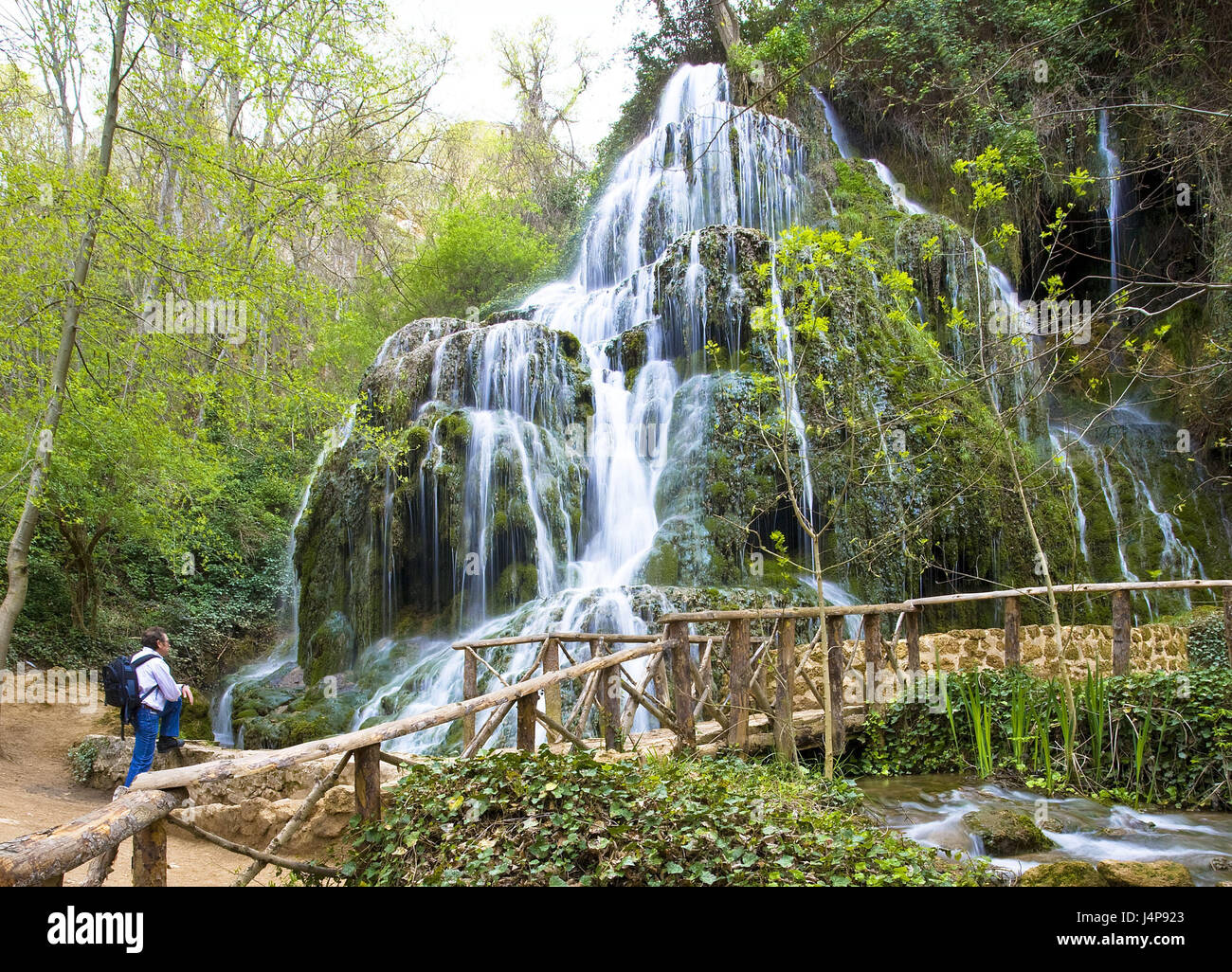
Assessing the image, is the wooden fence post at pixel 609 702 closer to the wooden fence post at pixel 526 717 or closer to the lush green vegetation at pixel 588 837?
the wooden fence post at pixel 526 717

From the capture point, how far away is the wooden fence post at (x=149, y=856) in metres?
2.84

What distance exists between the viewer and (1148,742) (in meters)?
7.21

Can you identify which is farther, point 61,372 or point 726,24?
point 726,24

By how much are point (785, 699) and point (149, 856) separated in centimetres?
577

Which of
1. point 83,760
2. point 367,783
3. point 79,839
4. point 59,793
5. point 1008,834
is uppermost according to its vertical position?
point 79,839

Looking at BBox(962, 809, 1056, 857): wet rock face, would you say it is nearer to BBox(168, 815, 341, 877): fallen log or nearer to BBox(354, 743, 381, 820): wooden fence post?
BBox(354, 743, 381, 820): wooden fence post

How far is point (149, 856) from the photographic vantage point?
286cm

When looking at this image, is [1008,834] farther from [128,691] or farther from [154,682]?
[128,691]

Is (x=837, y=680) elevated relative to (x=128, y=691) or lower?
lower

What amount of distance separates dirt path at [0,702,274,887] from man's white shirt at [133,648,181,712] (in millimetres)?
1079

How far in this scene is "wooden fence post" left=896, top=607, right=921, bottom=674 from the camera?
9188 millimetres

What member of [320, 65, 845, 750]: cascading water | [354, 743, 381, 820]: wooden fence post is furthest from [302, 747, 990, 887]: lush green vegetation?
[320, 65, 845, 750]: cascading water

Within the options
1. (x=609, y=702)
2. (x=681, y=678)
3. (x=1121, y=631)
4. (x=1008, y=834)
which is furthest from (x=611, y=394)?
(x=1008, y=834)

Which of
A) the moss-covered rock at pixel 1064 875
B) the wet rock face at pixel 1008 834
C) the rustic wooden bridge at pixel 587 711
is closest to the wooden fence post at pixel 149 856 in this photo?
the rustic wooden bridge at pixel 587 711
